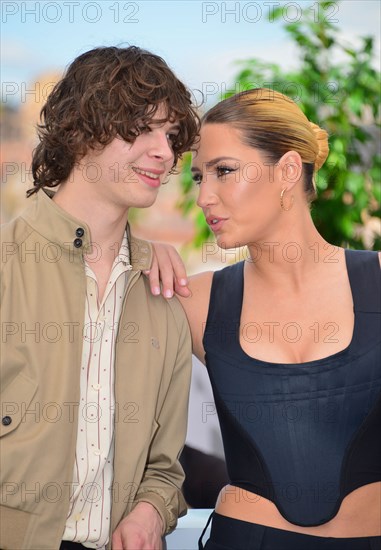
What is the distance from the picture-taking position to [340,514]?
6.02ft

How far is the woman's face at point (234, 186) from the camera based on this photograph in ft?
6.47

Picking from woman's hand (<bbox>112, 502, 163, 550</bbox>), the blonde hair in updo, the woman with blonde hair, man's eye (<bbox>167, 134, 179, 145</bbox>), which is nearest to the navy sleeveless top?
the woman with blonde hair

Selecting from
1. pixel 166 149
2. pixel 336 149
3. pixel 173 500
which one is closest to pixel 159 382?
pixel 173 500

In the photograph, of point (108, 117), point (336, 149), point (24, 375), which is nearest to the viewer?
point (24, 375)

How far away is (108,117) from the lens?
6.00ft

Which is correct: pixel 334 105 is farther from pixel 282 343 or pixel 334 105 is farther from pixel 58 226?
pixel 58 226

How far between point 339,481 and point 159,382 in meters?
0.44

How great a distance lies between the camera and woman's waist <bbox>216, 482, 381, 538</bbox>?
182 cm

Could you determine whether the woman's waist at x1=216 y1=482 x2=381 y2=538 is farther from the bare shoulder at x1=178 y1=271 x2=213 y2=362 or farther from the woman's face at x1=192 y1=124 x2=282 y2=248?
the woman's face at x1=192 y1=124 x2=282 y2=248

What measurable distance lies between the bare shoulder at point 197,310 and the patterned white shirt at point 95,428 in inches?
10.5

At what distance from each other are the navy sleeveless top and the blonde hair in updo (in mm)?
380

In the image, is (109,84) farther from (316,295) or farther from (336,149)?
(336,149)

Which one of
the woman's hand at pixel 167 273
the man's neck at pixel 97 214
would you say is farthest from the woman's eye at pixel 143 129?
the woman's hand at pixel 167 273

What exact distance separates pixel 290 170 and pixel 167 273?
388 mm
